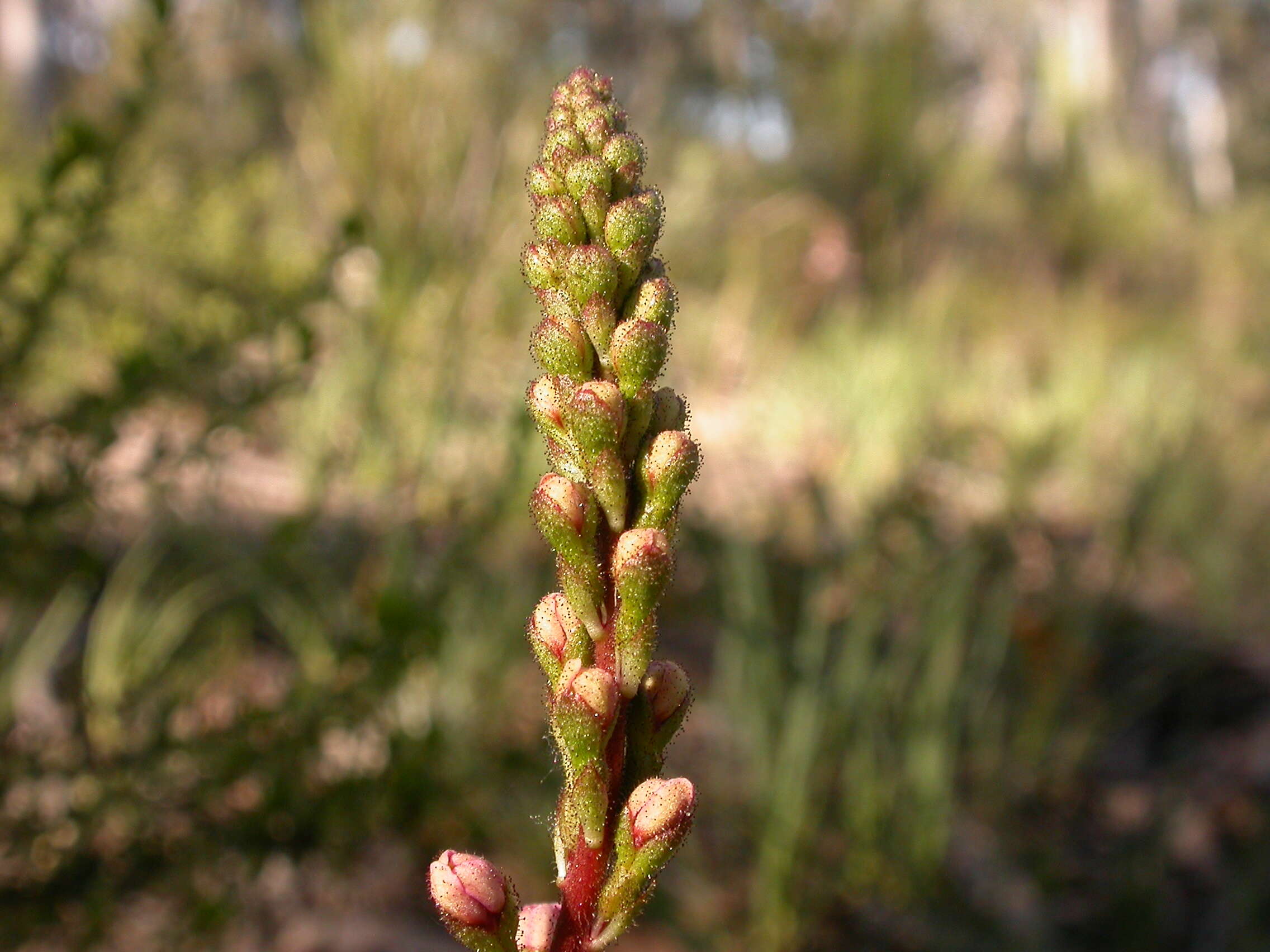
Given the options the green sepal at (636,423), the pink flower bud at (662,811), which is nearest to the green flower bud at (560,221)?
the green sepal at (636,423)

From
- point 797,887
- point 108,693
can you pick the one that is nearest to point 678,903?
point 797,887

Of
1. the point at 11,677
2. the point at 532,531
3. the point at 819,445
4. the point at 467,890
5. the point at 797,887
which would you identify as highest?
the point at 819,445

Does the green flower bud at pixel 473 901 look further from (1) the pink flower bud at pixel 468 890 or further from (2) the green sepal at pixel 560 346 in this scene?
(2) the green sepal at pixel 560 346

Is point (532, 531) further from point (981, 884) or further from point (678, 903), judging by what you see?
point (981, 884)

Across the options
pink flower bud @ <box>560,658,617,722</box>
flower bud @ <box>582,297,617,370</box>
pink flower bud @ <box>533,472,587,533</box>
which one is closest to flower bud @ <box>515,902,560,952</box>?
pink flower bud @ <box>560,658,617,722</box>

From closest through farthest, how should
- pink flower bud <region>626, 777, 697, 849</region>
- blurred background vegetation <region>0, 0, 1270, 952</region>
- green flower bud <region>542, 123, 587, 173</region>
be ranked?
pink flower bud <region>626, 777, 697, 849</region>
green flower bud <region>542, 123, 587, 173</region>
blurred background vegetation <region>0, 0, 1270, 952</region>

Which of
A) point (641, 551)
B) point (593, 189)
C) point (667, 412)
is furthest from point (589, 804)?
point (593, 189)

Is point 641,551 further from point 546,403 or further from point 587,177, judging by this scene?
point 587,177

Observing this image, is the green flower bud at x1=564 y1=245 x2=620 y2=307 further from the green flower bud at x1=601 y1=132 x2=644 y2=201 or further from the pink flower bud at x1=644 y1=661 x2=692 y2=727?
the pink flower bud at x1=644 y1=661 x2=692 y2=727
